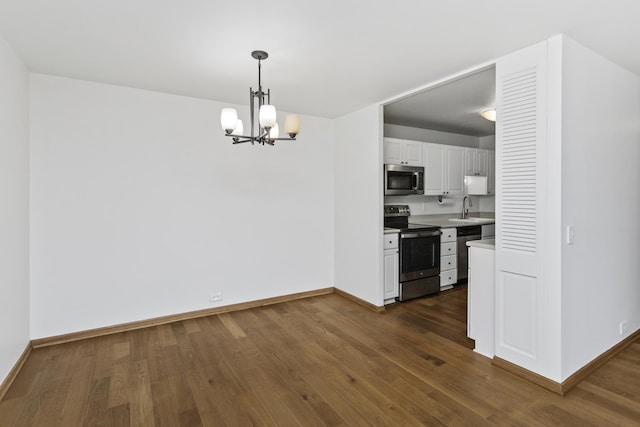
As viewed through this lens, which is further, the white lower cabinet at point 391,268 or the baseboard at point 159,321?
the white lower cabinet at point 391,268

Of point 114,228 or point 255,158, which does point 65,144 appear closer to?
point 114,228

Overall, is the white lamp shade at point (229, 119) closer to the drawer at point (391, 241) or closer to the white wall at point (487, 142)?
the drawer at point (391, 241)

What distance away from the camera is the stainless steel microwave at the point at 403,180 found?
4568 mm

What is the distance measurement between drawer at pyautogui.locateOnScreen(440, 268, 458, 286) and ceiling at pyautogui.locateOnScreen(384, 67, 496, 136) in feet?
7.48

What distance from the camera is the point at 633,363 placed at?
9.07 ft

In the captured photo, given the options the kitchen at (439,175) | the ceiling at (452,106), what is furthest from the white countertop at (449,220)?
the ceiling at (452,106)

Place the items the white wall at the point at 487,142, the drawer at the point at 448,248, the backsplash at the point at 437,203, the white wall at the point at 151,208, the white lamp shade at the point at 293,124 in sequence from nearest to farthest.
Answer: the white lamp shade at the point at 293,124 → the white wall at the point at 151,208 → the drawer at the point at 448,248 → the backsplash at the point at 437,203 → the white wall at the point at 487,142

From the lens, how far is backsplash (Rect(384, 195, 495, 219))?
546 centimetres

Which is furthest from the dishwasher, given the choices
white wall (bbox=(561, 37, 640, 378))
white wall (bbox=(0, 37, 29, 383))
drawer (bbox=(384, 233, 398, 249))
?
white wall (bbox=(0, 37, 29, 383))

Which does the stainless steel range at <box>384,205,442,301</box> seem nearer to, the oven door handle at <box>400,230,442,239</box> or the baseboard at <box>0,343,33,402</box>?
the oven door handle at <box>400,230,442,239</box>

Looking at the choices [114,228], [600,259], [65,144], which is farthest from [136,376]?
[600,259]

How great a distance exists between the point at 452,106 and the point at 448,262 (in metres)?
2.20

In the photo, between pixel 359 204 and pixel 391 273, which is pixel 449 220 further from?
pixel 359 204

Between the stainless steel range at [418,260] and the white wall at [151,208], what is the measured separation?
128 centimetres
